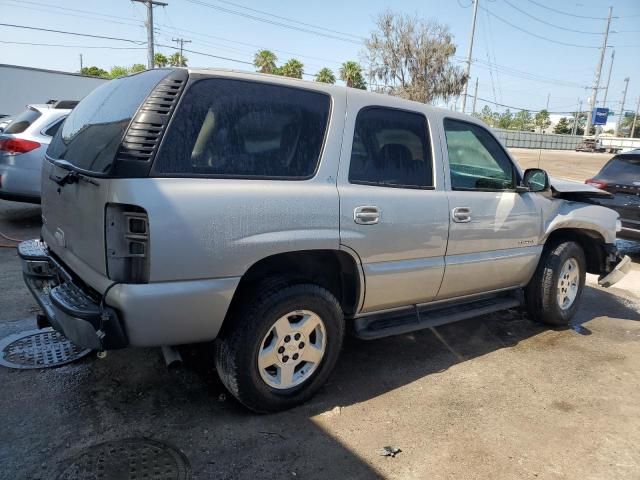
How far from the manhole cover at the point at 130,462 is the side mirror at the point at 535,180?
10.9 feet

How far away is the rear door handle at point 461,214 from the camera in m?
3.61

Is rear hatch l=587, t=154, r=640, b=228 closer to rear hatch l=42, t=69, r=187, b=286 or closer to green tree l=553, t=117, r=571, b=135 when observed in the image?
rear hatch l=42, t=69, r=187, b=286

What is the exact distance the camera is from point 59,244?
9.93 ft

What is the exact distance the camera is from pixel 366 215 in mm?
3096

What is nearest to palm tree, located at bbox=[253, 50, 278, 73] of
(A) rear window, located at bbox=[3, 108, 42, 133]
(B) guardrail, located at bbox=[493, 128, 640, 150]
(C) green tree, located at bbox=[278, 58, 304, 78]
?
(C) green tree, located at bbox=[278, 58, 304, 78]

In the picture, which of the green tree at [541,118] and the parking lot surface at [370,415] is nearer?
the parking lot surface at [370,415]

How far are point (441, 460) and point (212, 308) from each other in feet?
4.91

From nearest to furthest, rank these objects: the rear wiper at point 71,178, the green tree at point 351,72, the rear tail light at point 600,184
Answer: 1. the rear wiper at point 71,178
2. the rear tail light at point 600,184
3. the green tree at point 351,72

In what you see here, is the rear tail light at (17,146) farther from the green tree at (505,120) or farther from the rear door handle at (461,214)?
the green tree at (505,120)

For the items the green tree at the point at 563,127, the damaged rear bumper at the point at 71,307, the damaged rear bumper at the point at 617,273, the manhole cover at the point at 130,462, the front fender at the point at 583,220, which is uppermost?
the green tree at the point at 563,127

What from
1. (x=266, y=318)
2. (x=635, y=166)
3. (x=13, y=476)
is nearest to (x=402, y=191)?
(x=266, y=318)

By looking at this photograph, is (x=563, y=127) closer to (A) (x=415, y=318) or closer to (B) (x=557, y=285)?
(B) (x=557, y=285)

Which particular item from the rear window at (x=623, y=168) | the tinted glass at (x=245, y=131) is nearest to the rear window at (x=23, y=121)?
the tinted glass at (x=245, y=131)

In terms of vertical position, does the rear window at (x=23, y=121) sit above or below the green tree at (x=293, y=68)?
below
